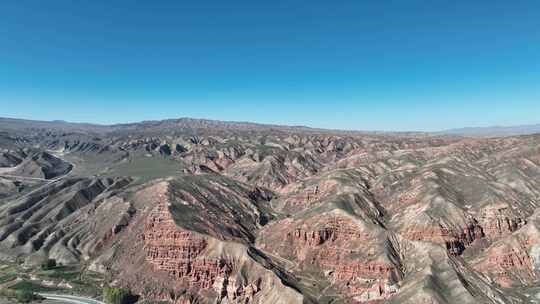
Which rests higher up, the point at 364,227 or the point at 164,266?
the point at 364,227

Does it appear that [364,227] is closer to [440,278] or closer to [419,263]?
[419,263]

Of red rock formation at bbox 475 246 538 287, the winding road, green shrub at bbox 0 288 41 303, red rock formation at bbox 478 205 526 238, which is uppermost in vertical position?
red rock formation at bbox 478 205 526 238

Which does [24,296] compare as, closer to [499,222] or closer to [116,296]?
[116,296]

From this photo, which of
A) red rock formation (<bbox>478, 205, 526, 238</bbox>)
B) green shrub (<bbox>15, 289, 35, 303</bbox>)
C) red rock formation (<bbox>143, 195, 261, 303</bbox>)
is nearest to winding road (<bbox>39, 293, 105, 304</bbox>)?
green shrub (<bbox>15, 289, 35, 303</bbox>)

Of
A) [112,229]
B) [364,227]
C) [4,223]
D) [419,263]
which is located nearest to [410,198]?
[364,227]

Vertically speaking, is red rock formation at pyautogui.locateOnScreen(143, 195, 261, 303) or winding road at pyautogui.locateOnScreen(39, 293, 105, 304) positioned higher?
red rock formation at pyautogui.locateOnScreen(143, 195, 261, 303)

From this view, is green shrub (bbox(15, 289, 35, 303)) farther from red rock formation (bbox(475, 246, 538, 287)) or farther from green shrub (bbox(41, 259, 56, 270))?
red rock formation (bbox(475, 246, 538, 287))

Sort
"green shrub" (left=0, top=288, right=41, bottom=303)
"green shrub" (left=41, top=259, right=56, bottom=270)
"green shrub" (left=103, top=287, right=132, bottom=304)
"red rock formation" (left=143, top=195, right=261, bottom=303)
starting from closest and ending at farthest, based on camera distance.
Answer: "red rock formation" (left=143, top=195, right=261, bottom=303) → "green shrub" (left=103, top=287, right=132, bottom=304) → "green shrub" (left=0, top=288, right=41, bottom=303) → "green shrub" (left=41, top=259, right=56, bottom=270)
